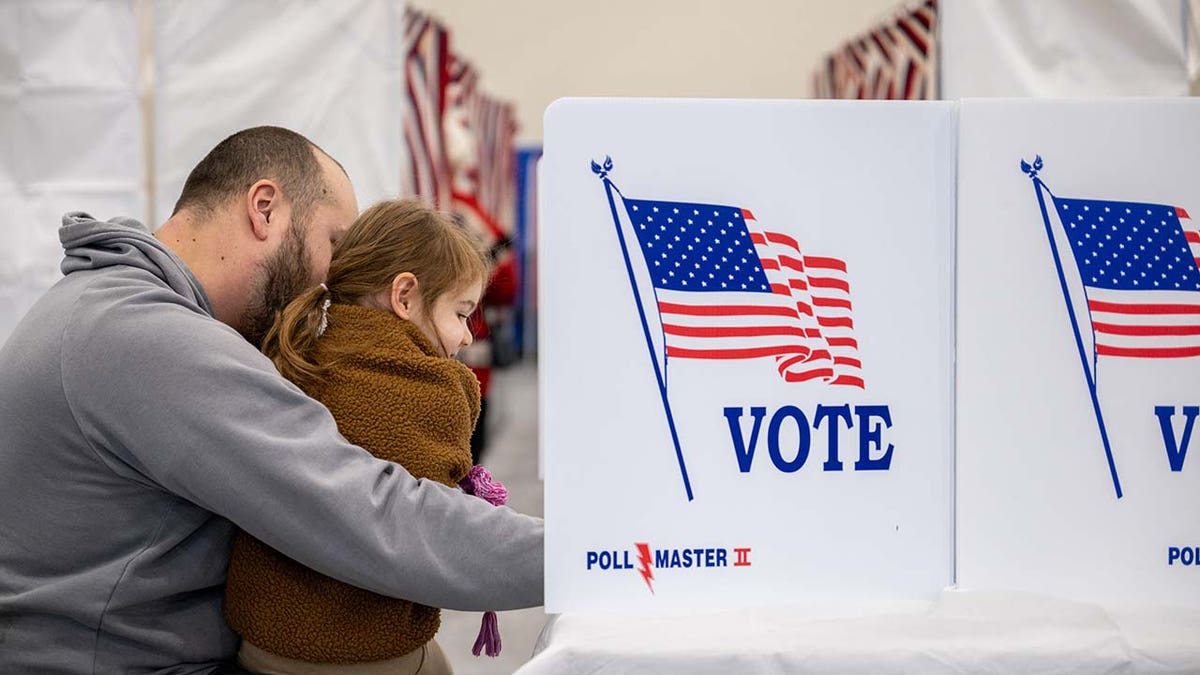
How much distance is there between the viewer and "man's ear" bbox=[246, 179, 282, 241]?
4.96 feet

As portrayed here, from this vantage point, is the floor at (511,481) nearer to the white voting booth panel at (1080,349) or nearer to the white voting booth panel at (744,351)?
the white voting booth panel at (744,351)

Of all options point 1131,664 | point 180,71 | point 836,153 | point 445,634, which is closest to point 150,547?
point 836,153

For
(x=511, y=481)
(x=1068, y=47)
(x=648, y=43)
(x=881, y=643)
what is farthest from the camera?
(x=648, y=43)

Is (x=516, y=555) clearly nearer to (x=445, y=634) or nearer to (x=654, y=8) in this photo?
(x=445, y=634)

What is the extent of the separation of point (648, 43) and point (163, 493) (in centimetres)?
923

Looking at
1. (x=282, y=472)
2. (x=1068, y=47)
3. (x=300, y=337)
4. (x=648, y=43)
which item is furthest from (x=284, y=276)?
(x=648, y=43)

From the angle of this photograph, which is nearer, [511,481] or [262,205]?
[262,205]

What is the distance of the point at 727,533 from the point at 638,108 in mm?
441

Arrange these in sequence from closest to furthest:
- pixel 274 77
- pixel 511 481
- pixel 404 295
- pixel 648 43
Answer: pixel 404 295 < pixel 274 77 < pixel 511 481 < pixel 648 43

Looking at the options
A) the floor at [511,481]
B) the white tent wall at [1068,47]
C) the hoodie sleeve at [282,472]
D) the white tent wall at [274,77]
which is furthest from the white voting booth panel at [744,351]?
the white tent wall at [274,77]

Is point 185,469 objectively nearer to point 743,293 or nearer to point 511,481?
point 743,293

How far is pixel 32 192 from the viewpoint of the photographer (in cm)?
280

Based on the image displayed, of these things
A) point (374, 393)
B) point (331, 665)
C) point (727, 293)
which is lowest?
point (331, 665)

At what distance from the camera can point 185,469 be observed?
1168mm
